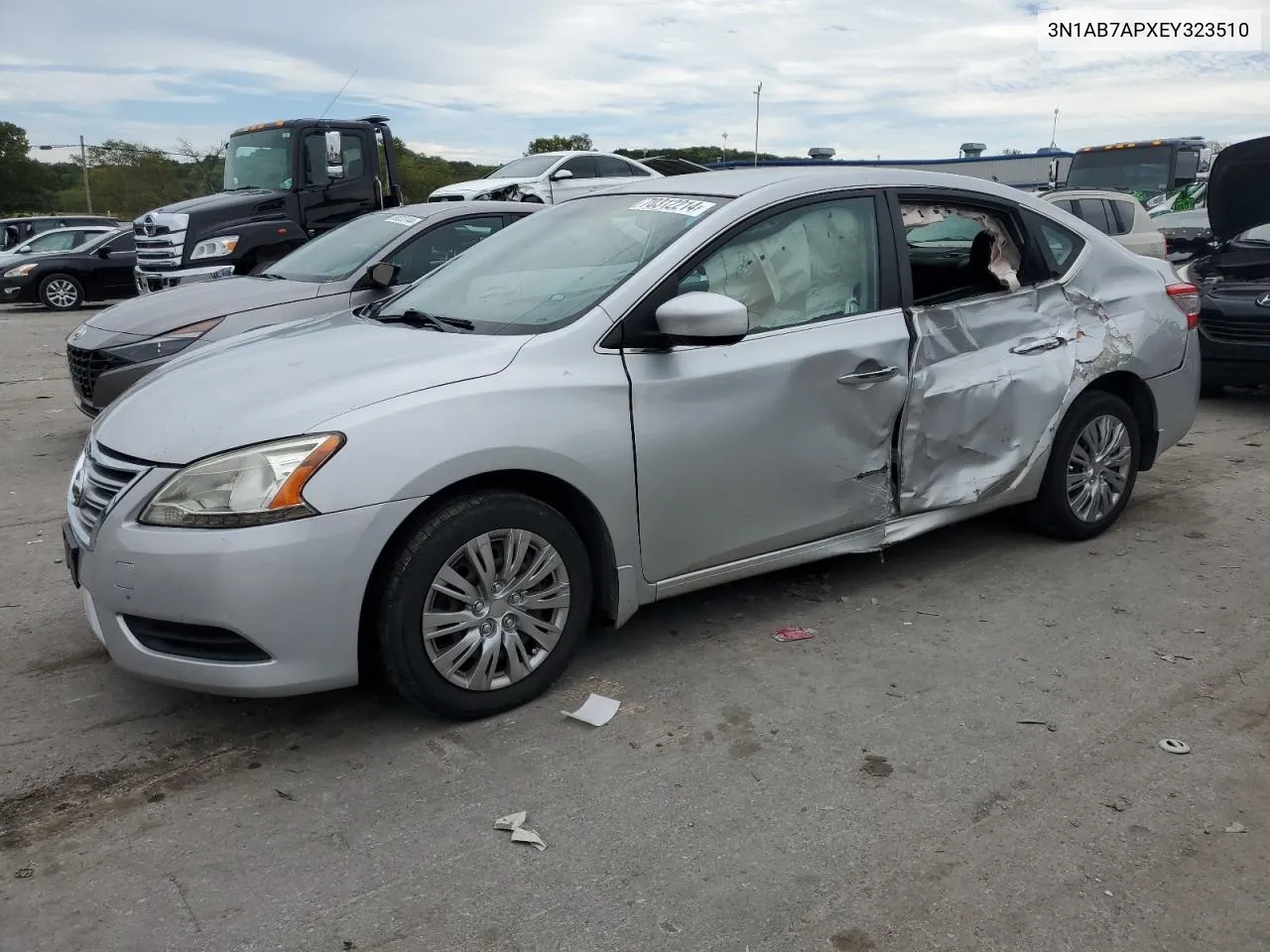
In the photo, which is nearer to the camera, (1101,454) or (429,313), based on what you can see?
(429,313)

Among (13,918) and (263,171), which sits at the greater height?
(263,171)

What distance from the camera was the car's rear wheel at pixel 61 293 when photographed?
18453 mm

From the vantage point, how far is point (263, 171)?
1263 cm

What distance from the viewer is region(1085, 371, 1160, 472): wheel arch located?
5.04 meters

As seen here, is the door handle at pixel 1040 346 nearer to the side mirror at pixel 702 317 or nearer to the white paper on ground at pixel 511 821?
the side mirror at pixel 702 317

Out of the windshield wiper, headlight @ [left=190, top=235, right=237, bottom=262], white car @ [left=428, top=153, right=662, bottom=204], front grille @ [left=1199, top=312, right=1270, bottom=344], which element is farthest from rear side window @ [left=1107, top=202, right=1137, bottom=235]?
the windshield wiper

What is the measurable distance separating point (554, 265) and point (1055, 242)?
7.75ft

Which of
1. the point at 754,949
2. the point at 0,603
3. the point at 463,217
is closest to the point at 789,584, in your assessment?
the point at 754,949

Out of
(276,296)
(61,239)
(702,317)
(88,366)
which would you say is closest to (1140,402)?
(702,317)

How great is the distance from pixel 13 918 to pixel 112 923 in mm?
240

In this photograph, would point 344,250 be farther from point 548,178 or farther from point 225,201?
point 548,178

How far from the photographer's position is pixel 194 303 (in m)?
6.80

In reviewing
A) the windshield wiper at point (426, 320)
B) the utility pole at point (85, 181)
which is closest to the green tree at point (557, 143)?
the utility pole at point (85, 181)

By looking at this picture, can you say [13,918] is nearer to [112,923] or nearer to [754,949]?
[112,923]
